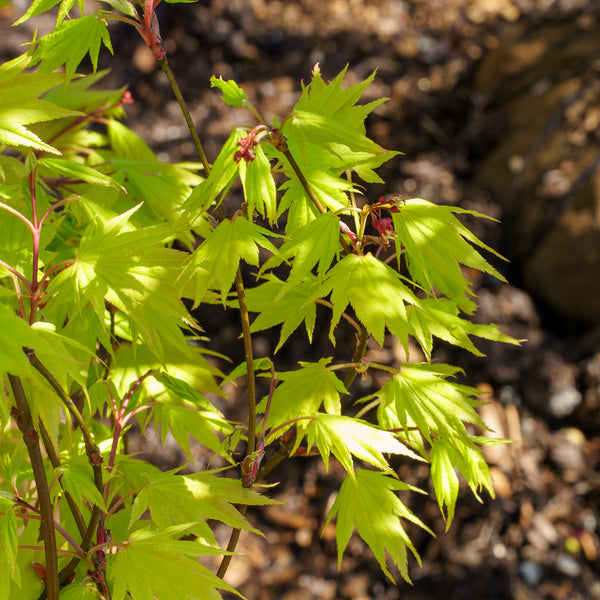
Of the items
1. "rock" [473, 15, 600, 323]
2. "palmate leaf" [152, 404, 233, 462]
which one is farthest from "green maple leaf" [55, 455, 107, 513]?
"rock" [473, 15, 600, 323]

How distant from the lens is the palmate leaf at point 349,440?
0.83 meters

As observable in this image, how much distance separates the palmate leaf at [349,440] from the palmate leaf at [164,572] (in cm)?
20

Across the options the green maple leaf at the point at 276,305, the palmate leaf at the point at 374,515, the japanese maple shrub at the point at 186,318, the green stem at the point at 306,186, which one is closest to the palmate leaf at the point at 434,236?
the japanese maple shrub at the point at 186,318

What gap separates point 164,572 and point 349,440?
0.29 meters

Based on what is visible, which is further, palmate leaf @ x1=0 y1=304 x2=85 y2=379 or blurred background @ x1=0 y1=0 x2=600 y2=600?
blurred background @ x1=0 y1=0 x2=600 y2=600

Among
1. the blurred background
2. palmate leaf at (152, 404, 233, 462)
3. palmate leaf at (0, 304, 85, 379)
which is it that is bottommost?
the blurred background

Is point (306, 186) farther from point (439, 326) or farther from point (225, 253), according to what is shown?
point (439, 326)

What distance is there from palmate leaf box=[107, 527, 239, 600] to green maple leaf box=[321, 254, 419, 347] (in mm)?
332

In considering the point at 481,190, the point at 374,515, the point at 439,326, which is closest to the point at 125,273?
the point at 439,326

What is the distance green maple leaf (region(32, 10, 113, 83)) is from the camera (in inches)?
33.6

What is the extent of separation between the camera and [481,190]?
10.0ft

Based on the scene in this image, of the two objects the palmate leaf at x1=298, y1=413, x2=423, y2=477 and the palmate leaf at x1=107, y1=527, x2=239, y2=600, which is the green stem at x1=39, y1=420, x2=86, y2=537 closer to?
the palmate leaf at x1=107, y1=527, x2=239, y2=600

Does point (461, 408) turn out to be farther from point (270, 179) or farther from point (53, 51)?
point (53, 51)

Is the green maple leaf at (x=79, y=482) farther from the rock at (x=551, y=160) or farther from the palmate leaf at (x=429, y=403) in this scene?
the rock at (x=551, y=160)
